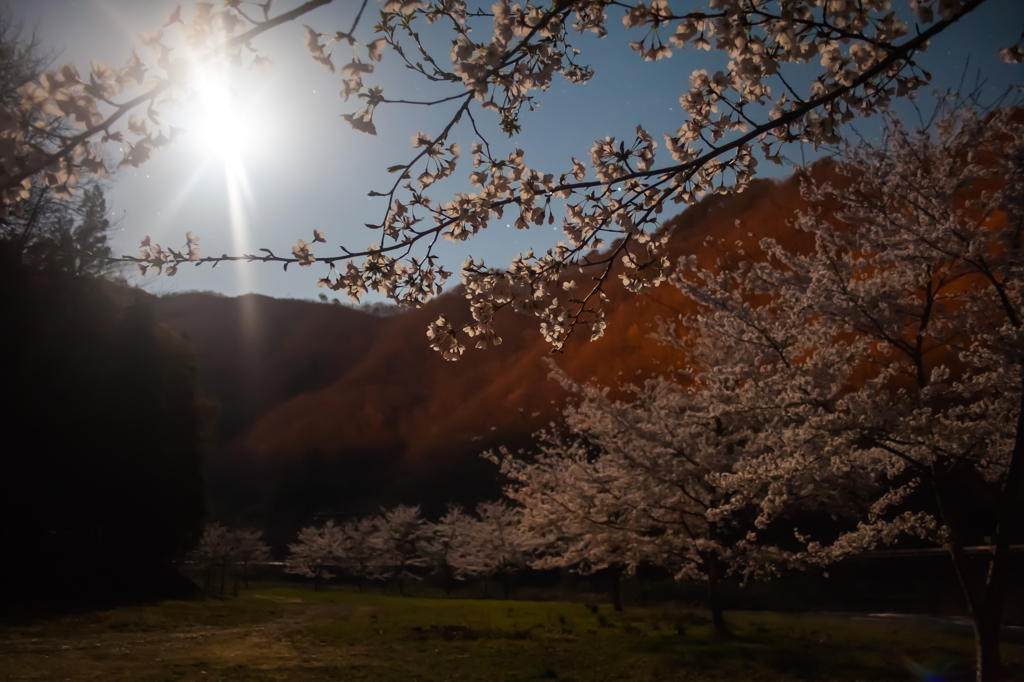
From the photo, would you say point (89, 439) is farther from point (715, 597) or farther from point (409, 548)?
point (409, 548)

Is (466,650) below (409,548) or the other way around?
the other way around

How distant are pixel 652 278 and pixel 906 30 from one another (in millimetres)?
2084

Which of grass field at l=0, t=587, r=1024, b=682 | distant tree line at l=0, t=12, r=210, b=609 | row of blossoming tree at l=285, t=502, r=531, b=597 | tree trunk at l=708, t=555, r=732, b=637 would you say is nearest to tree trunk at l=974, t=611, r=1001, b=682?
grass field at l=0, t=587, r=1024, b=682

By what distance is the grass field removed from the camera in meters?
8.22

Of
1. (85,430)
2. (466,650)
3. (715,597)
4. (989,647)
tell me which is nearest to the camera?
(989,647)

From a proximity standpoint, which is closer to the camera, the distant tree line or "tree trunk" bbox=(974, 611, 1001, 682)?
"tree trunk" bbox=(974, 611, 1001, 682)

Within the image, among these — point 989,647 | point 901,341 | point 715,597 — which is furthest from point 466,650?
point 901,341

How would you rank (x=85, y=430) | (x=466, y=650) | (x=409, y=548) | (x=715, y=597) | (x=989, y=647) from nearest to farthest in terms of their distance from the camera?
(x=989, y=647) → (x=466, y=650) → (x=715, y=597) → (x=85, y=430) → (x=409, y=548)

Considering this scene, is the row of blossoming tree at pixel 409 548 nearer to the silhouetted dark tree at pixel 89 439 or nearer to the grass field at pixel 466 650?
the silhouetted dark tree at pixel 89 439

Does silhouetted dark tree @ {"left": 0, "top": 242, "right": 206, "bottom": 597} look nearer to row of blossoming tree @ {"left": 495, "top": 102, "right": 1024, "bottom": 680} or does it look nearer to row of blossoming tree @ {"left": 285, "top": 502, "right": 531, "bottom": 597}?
row of blossoming tree @ {"left": 285, "top": 502, "right": 531, "bottom": 597}

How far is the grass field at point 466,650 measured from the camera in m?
8.22

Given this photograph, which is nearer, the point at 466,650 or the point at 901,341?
the point at 901,341

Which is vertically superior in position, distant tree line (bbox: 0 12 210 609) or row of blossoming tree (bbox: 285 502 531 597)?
distant tree line (bbox: 0 12 210 609)

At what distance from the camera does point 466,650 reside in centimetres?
1097
